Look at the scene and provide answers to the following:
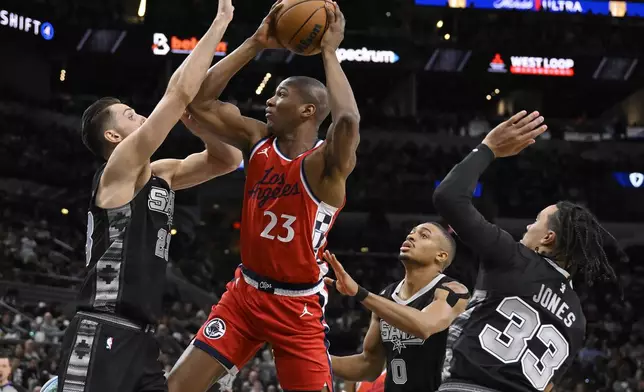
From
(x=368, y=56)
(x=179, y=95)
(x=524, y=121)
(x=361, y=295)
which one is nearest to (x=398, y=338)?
(x=361, y=295)

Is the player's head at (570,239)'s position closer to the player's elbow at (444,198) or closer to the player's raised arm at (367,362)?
the player's elbow at (444,198)

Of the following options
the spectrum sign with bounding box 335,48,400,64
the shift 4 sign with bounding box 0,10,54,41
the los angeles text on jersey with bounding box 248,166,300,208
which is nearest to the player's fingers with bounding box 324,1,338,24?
the los angeles text on jersey with bounding box 248,166,300,208

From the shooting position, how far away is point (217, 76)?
15.8 ft

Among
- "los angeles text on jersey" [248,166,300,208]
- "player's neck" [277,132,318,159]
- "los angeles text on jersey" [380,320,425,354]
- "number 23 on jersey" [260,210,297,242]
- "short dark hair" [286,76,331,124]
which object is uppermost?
"short dark hair" [286,76,331,124]

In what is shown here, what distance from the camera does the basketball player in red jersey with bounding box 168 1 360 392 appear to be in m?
4.67

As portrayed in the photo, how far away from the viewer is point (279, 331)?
4.69 meters

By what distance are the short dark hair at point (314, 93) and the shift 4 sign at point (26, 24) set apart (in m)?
18.6

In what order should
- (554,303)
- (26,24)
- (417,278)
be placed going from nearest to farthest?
(554,303), (417,278), (26,24)

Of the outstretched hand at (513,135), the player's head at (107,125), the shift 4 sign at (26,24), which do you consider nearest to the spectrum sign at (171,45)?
the shift 4 sign at (26,24)

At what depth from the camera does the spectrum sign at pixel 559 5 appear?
25.4 meters

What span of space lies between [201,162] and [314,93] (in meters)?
0.77

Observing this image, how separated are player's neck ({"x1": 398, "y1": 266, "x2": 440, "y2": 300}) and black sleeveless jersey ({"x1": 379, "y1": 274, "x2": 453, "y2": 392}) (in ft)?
0.60

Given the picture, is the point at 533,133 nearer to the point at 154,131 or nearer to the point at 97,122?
the point at 154,131

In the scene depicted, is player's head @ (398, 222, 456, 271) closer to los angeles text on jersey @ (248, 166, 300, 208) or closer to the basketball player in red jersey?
the basketball player in red jersey
